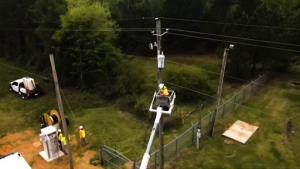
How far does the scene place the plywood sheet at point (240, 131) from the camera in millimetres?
21875

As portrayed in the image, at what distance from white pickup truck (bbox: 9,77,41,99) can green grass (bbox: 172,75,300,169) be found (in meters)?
16.0

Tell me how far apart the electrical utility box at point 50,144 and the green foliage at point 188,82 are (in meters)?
10.9

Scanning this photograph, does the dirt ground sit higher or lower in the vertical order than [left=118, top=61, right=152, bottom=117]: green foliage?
lower

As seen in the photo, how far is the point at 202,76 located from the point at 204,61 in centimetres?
1054

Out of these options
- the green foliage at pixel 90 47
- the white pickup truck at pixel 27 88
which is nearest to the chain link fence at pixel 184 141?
the green foliage at pixel 90 47

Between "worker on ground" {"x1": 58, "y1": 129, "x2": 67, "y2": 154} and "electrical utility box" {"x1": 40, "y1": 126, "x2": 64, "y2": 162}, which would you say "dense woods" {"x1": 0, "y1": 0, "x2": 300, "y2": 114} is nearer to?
"worker on ground" {"x1": 58, "y1": 129, "x2": 67, "y2": 154}

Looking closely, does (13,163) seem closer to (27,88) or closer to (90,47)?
(27,88)

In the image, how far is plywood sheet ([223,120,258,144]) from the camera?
71.8 ft

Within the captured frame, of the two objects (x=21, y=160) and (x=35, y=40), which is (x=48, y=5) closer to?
(x=35, y=40)

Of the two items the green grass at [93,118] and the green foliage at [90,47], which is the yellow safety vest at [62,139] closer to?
the green grass at [93,118]

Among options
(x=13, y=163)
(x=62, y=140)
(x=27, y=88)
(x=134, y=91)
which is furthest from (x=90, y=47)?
(x=13, y=163)

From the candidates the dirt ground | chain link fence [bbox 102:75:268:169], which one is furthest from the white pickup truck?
chain link fence [bbox 102:75:268:169]

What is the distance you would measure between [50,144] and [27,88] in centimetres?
1074

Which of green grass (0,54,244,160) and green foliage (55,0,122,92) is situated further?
green foliage (55,0,122,92)
